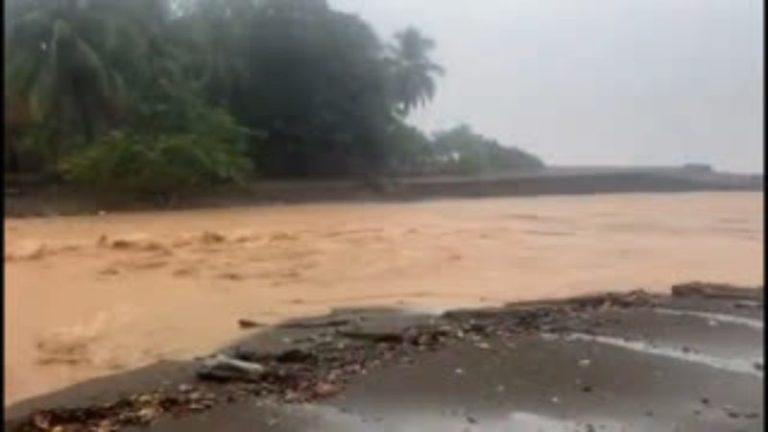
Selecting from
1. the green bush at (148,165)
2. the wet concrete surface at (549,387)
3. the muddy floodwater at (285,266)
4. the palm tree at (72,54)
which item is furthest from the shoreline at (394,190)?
the wet concrete surface at (549,387)

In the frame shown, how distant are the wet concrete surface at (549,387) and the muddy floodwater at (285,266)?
4.57 feet

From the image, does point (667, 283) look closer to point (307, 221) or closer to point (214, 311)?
point (214, 311)

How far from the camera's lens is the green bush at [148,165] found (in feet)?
83.4

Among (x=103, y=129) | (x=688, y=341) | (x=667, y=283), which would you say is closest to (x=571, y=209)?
(x=103, y=129)

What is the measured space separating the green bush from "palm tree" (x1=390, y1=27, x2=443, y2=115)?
1009 centimetres

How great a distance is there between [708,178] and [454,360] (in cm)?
3256

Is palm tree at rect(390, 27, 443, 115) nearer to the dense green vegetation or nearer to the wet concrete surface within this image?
the dense green vegetation

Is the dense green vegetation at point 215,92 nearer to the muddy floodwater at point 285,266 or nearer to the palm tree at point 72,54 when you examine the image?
the palm tree at point 72,54

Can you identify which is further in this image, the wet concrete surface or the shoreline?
the shoreline

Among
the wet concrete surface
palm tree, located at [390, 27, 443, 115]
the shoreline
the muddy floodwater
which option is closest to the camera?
the wet concrete surface

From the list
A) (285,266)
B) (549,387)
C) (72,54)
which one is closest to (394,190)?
(72,54)

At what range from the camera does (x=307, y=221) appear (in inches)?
909

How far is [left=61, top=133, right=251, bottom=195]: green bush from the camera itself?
83.4ft

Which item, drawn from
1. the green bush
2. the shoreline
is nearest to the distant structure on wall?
the shoreline
